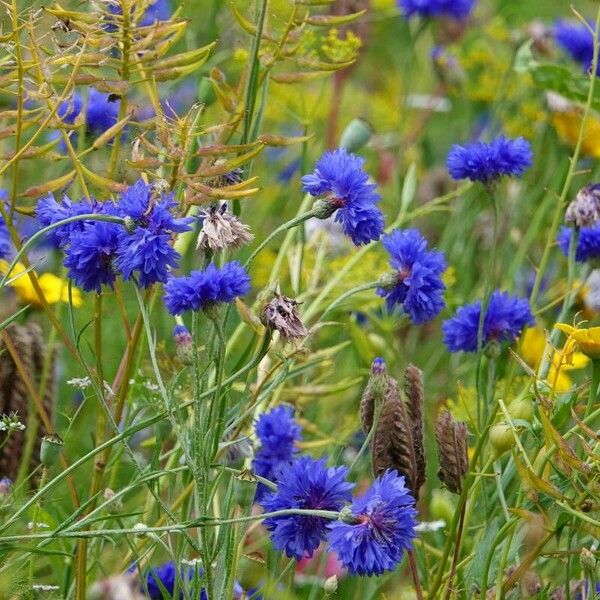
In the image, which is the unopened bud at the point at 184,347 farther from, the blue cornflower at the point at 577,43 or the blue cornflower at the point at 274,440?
the blue cornflower at the point at 577,43

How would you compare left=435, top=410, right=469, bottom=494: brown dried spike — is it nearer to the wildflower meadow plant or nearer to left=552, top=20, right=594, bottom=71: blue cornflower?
the wildflower meadow plant

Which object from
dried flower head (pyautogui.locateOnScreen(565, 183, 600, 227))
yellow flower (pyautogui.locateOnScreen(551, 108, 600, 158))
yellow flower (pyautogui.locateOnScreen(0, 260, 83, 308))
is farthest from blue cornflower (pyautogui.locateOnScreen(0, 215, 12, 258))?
yellow flower (pyautogui.locateOnScreen(551, 108, 600, 158))

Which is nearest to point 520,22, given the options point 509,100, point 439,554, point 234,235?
point 509,100

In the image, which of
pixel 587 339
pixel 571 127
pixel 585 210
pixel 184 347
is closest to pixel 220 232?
pixel 184 347

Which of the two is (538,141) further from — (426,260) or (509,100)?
(426,260)

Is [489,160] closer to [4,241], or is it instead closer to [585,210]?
[585,210]

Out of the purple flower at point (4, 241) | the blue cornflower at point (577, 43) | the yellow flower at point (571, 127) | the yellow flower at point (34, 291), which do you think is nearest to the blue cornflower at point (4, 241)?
the purple flower at point (4, 241)
